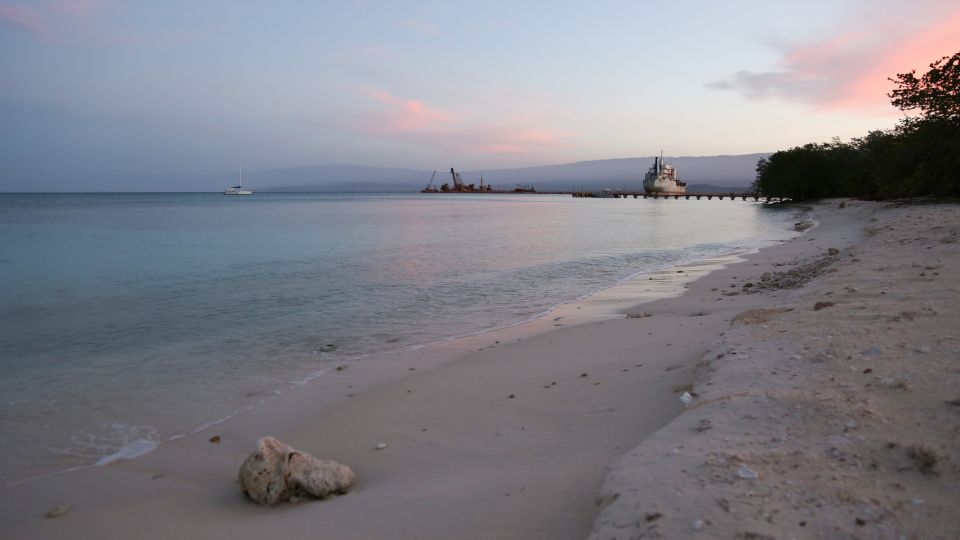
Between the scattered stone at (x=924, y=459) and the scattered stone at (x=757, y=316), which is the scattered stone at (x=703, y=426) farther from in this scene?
the scattered stone at (x=757, y=316)

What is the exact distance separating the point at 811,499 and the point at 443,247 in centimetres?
2597

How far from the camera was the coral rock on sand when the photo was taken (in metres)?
4.13

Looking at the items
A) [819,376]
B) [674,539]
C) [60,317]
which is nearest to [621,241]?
[60,317]

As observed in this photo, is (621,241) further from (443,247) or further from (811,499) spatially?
(811,499)

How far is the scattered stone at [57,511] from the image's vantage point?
14.1ft

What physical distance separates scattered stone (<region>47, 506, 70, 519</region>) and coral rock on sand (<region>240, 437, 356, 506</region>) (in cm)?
143

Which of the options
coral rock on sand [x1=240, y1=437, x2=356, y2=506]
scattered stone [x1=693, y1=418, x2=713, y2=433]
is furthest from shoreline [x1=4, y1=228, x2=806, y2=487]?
scattered stone [x1=693, y1=418, x2=713, y2=433]

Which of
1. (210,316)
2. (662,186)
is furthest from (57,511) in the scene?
(662,186)

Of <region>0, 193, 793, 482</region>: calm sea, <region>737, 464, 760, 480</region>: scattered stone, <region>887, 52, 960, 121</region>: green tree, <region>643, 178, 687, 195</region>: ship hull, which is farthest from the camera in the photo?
<region>643, 178, 687, 195</region>: ship hull

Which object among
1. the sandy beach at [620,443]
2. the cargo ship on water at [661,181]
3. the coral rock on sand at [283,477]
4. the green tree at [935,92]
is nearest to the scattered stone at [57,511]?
the sandy beach at [620,443]

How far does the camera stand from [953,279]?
25.2 feet

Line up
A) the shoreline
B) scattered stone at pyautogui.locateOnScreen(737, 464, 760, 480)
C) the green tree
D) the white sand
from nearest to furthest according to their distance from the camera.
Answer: the white sand, scattered stone at pyautogui.locateOnScreen(737, 464, 760, 480), the shoreline, the green tree

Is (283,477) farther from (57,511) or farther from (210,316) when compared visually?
(210,316)

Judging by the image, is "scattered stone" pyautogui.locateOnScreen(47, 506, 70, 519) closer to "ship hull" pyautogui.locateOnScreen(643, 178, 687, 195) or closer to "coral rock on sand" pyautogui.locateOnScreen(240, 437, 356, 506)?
"coral rock on sand" pyautogui.locateOnScreen(240, 437, 356, 506)
